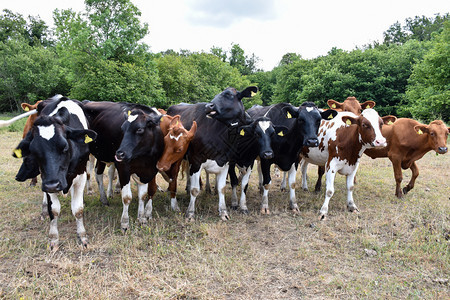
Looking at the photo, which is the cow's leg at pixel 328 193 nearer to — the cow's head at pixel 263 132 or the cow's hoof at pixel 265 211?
the cow's hoof at pixel 265 211

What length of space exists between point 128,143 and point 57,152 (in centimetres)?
115

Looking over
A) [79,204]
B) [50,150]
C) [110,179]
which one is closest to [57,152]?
[50,150]

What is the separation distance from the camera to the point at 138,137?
5004 mm

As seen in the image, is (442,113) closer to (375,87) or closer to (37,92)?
(375,87)

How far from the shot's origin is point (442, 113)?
2312 centimetres

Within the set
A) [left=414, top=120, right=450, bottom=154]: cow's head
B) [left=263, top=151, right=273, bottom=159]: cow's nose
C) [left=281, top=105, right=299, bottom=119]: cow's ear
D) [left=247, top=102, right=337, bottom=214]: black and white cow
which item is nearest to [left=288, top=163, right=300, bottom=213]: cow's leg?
[left=247, top=102, right=337, bottom=214]: black and white cow

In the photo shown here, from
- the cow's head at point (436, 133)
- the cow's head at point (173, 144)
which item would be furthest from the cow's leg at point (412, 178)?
the cow's head at point (173, 144)

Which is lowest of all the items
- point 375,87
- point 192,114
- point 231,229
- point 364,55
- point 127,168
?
point 231,229

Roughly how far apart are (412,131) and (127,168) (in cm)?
705

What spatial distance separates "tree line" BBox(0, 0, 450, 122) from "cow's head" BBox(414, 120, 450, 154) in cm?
1808

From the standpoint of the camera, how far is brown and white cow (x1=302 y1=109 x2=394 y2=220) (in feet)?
19.3

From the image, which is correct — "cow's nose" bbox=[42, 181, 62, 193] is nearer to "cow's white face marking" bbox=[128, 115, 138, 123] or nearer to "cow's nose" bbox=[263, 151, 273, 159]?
"cow's white face marking" bbox=[128, 115, 138, 123]

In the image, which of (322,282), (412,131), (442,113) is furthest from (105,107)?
(442,113)

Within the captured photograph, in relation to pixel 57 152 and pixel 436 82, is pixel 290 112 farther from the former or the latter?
pixel 436 82
